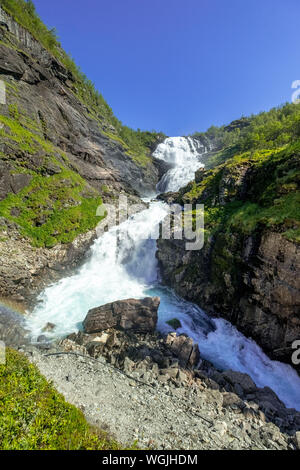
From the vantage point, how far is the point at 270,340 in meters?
11.6

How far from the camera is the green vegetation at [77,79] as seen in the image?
116 feet

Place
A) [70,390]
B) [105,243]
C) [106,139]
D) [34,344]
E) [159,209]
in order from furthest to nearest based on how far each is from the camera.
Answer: [106,139] < [159,209] < [105,243] < [34,344] < [70,390]

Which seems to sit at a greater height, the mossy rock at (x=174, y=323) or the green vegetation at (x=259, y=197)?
the green vegetation at (x=259, y=197)

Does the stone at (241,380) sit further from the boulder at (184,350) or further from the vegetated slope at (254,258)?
the vegetated slope at (254,258)

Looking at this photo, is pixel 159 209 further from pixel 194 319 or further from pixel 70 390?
pixel 70 390

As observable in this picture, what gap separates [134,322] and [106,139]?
1680 inches

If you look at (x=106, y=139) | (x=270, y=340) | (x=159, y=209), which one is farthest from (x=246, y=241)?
(x=106, y=139)

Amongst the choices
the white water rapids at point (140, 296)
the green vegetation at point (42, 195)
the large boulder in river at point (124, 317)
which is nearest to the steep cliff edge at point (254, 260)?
the white water rapids at point (140, 296)

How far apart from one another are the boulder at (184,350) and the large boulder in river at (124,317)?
6.16ft

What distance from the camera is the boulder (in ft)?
33.3

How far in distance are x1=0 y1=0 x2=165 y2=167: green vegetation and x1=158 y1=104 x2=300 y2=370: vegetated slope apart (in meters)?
37.6

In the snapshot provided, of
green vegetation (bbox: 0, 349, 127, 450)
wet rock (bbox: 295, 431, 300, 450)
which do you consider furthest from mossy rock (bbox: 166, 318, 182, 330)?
green vegetation (bbox: 0, 349, 127, 450)

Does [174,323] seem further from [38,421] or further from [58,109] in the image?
[58,109]
